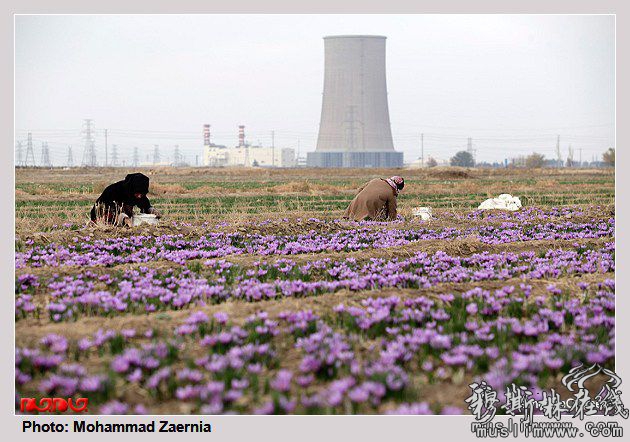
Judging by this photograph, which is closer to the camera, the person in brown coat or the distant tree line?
the person in brown coat

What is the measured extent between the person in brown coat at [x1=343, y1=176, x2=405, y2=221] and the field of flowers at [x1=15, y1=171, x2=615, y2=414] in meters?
4.36

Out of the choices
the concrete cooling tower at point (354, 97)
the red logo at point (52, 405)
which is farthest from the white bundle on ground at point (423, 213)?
the concrete cooling tower at point (354, 97)

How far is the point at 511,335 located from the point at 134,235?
7987 millimetres

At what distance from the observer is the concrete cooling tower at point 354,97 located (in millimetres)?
85438

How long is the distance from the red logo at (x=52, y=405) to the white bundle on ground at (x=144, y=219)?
8760 mm

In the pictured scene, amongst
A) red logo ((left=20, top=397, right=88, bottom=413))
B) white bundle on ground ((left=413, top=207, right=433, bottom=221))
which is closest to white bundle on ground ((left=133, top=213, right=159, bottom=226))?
white bundle on ground ((left=413, top=207, right=433, bottom=221))

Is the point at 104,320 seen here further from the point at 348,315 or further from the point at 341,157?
the point at 341,157

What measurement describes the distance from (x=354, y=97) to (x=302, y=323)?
81.4 m

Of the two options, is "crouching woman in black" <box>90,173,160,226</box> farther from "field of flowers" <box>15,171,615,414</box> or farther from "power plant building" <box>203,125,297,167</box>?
"power plant building" <box>203,125,297,167</box>

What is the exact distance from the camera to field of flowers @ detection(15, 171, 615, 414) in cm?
504

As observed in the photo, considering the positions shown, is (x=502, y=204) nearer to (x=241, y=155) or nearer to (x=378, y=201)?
(x=378, y=201)

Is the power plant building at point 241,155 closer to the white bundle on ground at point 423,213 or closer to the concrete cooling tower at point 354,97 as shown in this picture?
the concrete cooling tower at point 354,97

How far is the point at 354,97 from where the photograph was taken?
282 ft

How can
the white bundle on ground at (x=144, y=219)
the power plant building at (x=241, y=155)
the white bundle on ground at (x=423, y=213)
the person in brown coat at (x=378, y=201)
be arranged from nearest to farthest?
1. the white bundle on ground at (x=144, y=219)
2. the person in brown coat at (x=378, y=201)
3. the white bundle on ground at (x=423, y=213)
4. the power plant building at (x=241, y=155)
